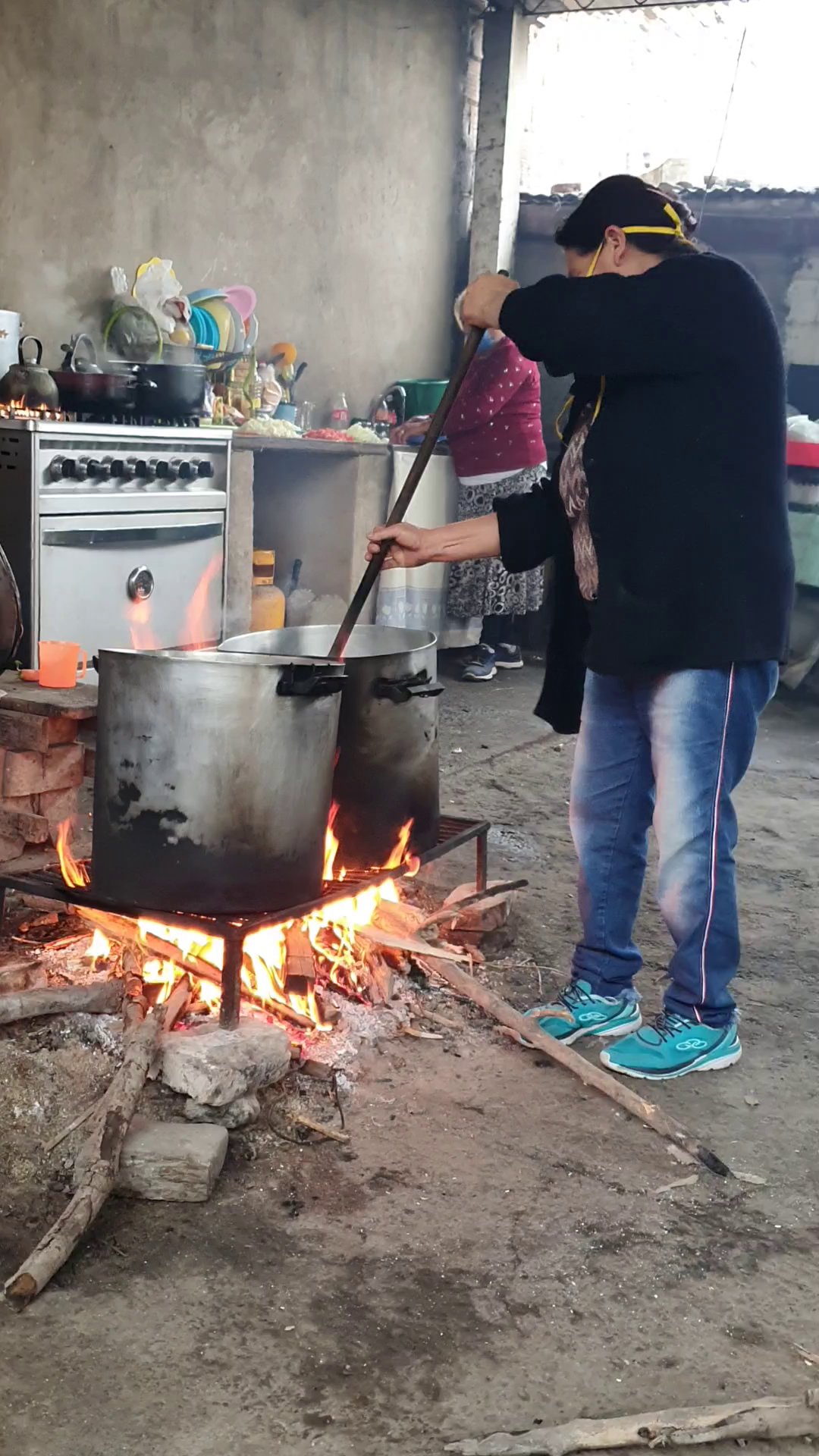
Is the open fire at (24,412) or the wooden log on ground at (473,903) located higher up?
the open fire at (24,412)

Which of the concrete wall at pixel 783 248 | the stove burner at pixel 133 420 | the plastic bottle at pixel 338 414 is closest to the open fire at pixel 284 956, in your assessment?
the stove burner at pixel 133 420

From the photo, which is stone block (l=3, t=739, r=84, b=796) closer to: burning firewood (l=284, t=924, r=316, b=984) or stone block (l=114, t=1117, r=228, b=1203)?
burning firewood (l=284, t=924, r=316, b=984)

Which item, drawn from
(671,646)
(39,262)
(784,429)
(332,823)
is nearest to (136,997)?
(332,823)

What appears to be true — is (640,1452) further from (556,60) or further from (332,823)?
(556,60)

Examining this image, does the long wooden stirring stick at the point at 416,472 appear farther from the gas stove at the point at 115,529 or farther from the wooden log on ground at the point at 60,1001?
the gas stove at the point at 115,529

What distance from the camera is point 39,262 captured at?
5809mm

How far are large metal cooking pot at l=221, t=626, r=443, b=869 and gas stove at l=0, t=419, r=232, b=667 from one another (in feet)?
5.55

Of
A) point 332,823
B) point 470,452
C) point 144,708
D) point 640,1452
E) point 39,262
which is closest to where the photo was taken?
point 640,1452

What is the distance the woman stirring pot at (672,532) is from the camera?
268cm

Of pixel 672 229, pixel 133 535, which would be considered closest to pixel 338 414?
pixel 133 535

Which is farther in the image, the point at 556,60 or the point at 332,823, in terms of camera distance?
the point at 556,60

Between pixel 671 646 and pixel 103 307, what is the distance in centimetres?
437

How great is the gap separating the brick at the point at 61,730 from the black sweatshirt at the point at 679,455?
4.56 ft

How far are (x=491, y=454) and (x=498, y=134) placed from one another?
9.13ft
